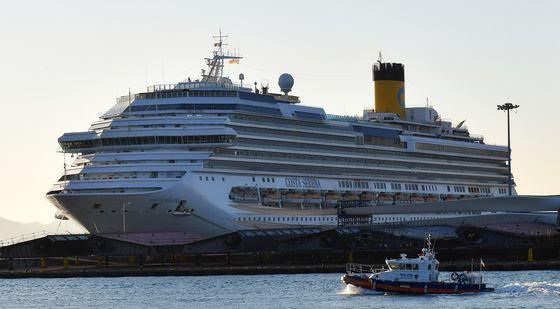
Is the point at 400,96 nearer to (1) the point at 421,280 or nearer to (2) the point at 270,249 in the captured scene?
(2) the point at 270,249

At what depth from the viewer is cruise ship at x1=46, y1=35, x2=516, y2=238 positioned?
13638 centimetres

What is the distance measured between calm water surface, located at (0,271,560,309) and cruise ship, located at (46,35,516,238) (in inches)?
476

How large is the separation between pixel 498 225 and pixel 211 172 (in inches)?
940

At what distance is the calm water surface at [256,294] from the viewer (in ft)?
323

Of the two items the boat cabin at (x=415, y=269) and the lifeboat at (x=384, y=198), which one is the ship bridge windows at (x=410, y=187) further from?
the boat cabin at (x=415, y=269)

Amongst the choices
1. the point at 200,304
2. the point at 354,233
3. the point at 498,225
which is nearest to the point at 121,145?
the point at 354,233

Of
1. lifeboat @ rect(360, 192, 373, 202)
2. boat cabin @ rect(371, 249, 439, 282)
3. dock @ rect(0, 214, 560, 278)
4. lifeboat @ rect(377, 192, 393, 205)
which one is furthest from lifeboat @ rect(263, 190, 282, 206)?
boat cabin @ rect(371, 249, 439, 282)

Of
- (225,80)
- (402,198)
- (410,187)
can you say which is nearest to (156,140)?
(225,80)

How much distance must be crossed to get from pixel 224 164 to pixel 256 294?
35.8m

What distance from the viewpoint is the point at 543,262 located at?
417 feet

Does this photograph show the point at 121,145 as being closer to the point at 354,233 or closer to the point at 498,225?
the point at 354,233

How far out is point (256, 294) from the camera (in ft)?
349

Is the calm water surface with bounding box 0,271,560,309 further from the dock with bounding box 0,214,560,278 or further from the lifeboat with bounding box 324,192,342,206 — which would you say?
the lifeboat with bounding box 324,192,342,206

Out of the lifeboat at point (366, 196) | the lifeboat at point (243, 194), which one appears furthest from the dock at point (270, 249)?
the lifeboat at point (366, 196)
